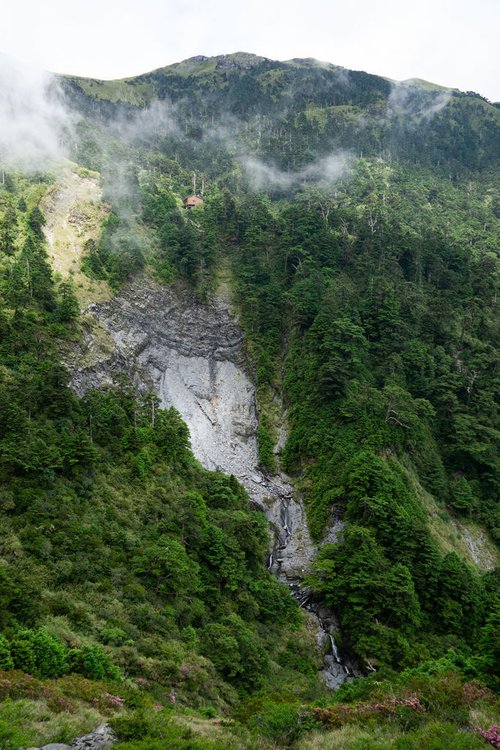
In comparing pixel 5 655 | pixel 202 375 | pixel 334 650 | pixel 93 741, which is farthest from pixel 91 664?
pixel 202 375

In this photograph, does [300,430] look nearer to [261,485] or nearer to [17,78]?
[261,485]

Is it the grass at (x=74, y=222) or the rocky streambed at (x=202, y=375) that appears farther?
the grass at (x=74, y=222)

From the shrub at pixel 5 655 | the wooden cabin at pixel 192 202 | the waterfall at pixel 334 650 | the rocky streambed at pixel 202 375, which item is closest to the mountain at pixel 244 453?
the shrub at pixel 5 655

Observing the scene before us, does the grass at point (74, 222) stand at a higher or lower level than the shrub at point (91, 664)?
higher

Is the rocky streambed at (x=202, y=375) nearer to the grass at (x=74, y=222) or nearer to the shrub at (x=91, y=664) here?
the grass at (x=74, y=222)

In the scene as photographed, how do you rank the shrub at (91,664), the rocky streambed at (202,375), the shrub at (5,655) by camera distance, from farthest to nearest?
the rocky streambed at (202,375) < the shrub at (91,664) < the shrub at (5,655)

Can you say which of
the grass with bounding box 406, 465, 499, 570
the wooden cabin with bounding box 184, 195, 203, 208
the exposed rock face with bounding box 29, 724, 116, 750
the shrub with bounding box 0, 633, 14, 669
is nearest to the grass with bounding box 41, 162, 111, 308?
the wooden cabin with bounding box 184, 195, 203, 208

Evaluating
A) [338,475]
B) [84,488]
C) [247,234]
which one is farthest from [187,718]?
[247,234]

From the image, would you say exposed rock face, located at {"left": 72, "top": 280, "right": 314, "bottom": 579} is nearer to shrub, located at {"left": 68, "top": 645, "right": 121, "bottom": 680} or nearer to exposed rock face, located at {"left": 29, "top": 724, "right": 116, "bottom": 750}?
shrub, located at {"left": 68, "top": 645, "right": 121, "bottom": 680}

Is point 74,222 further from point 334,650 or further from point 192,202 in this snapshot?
point 334,650
